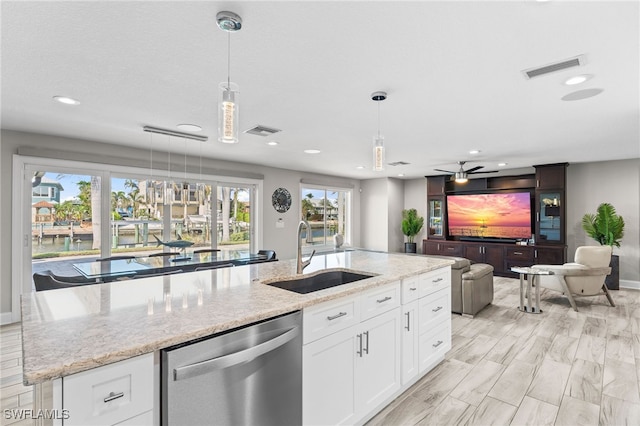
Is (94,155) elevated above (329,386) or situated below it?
above

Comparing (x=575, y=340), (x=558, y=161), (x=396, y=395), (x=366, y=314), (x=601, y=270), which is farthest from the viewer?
(x=558, y=161)

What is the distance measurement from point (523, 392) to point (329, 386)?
166 cm

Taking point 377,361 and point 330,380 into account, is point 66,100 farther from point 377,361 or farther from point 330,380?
point 377,361

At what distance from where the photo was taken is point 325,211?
322 inches

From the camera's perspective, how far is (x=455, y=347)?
3.18m

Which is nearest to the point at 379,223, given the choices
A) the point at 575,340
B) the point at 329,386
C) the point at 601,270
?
the point at 601,270

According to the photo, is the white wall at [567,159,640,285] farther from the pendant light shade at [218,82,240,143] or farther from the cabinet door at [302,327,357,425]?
the pendant light shade at [218,82,240,143]

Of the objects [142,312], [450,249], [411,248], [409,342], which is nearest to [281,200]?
[411,248]

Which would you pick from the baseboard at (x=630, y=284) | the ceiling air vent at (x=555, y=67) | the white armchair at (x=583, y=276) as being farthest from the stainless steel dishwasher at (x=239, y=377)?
the baseboard at (x=630, y=284)

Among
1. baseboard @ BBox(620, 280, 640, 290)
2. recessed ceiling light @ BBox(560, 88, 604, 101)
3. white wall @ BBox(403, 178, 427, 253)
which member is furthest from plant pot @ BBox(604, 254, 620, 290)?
recessed ceiling light @ BBox(560, 88, 604, 101)

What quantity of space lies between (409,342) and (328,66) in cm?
206

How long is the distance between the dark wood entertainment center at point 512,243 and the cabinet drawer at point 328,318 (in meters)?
6.19

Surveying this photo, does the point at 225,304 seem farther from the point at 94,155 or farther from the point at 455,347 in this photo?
the point at 94,155

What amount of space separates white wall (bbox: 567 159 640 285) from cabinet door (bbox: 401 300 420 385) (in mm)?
6032
